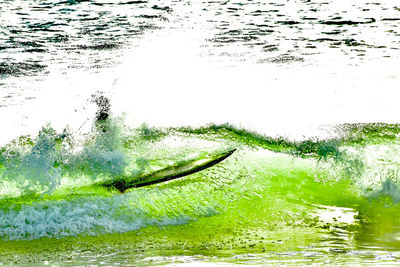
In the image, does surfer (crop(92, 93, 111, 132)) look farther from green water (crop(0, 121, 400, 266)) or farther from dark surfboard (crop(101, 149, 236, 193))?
dark surfboard (crop(101, 149, 236, 193))

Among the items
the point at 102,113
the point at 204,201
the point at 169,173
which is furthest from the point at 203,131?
the point at 102,113

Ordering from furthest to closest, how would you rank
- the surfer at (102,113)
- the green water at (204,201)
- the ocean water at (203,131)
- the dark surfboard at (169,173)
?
the surfer at (102,113) → the dark surfboard at (169,173) → the ocean water at (203,131) → the green water at (204,201)

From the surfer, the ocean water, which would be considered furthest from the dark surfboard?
the surfer

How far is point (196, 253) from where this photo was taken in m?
2.73

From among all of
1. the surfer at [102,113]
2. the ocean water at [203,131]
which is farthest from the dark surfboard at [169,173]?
the surfer at [102,113]

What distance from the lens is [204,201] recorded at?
336cm

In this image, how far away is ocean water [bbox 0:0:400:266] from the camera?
2971 millimetres

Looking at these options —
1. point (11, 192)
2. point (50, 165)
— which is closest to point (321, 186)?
point (50, 165)

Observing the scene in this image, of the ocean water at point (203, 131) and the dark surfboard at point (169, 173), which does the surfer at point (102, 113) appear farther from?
the dark surfboard at point (169, 173)

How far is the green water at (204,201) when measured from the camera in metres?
2.78

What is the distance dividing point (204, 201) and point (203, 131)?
2.38ft

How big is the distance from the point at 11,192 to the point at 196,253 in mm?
1449

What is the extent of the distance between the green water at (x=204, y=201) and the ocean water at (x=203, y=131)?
1cm

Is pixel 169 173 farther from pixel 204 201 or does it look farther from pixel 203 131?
pixel 203 131
